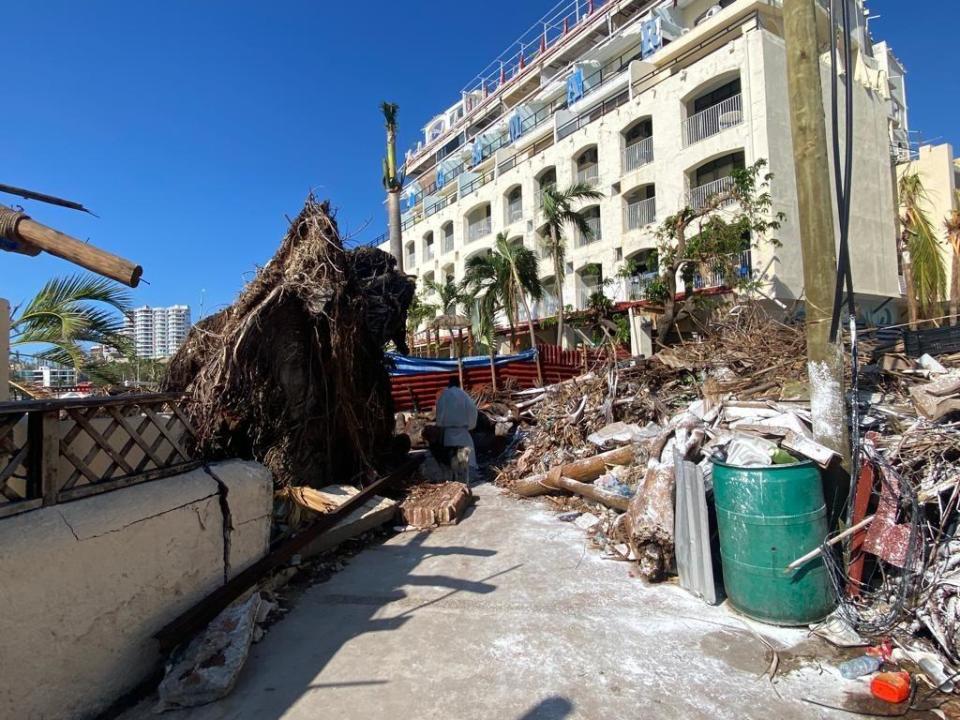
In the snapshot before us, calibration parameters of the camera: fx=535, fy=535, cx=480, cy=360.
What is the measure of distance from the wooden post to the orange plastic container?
482 centimetres

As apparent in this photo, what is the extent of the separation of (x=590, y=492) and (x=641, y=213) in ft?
64.3

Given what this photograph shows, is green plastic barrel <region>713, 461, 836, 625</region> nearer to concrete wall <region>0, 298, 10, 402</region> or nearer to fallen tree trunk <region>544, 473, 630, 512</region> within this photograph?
fallen tree trunk <region>544, 473, 630, 512</region>

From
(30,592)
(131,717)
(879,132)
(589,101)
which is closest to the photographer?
Answer: (30,592)

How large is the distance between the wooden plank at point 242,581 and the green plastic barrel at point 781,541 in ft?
12.3

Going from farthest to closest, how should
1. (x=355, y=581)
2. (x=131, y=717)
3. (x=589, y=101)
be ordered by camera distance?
(x=589, y=101)
(x=355, y=581)
(x=131, y=717)

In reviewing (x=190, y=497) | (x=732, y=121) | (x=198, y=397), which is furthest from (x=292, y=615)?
(x=732, y=121)

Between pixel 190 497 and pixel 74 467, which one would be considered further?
pixel 190 497

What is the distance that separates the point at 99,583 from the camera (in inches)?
123

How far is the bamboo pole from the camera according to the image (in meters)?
2.21

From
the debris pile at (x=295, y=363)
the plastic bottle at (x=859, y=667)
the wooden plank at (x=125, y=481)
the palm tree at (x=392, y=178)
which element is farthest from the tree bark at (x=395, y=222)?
the plastic bottle at (x=859, y=667)

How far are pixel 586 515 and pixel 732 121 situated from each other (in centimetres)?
1885

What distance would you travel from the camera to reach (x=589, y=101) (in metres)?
27.9

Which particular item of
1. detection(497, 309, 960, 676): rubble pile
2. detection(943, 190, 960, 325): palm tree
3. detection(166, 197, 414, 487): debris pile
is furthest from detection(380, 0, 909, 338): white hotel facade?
detection(166, 197, 414, 487): debris pile

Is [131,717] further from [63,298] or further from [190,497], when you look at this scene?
[63,298]
